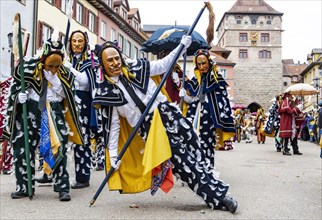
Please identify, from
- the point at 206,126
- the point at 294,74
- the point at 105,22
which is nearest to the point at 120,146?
the point at 206,126

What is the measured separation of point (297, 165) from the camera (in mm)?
10188

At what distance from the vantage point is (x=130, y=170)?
5.04 metres

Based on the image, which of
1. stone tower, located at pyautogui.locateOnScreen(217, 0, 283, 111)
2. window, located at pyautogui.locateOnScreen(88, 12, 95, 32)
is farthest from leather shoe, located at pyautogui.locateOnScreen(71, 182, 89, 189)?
stone tower, located at pyautogui.locateOnScreen(217, 0, 283, 111)

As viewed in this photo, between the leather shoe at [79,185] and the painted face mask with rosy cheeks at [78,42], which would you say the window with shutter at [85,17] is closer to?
the painted face mask with rosy cheeks at [78,42]

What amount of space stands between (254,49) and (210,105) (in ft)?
216

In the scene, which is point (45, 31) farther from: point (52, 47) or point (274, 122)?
point (52, 47)

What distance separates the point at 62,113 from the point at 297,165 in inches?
242

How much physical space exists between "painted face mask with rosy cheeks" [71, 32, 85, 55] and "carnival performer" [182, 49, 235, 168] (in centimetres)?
153

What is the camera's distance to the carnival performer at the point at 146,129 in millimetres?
4738

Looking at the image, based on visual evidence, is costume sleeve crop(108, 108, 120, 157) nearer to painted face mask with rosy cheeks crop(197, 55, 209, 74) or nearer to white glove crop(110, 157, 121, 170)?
white glove crop(110, 157, 121, 170)

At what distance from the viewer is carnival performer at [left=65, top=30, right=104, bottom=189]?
645 cm

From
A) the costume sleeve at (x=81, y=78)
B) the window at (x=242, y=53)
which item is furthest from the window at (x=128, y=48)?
the window at (x=242, y=53)

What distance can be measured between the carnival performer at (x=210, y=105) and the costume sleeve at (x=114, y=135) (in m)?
1.65

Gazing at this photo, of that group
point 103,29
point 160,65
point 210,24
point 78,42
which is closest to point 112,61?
point 160,65
